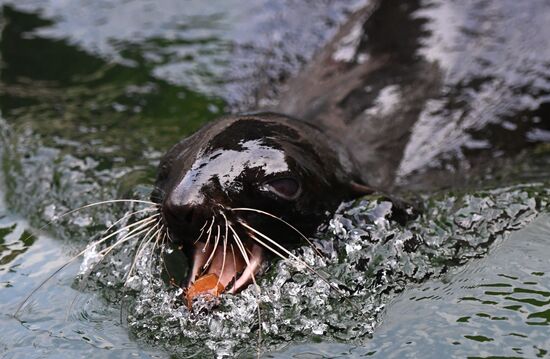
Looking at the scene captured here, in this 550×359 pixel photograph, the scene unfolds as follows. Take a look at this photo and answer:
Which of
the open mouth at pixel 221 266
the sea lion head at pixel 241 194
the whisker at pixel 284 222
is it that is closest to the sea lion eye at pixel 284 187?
the sea lion head at pixel 241 194

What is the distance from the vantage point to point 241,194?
448 cm

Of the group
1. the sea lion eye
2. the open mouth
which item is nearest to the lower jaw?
the open mouth

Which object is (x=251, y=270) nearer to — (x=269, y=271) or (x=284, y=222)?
(x=269, y=271)

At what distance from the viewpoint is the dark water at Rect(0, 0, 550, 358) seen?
14.4 ft

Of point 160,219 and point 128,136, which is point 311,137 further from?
point 128,136

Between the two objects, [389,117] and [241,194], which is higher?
[389,117]

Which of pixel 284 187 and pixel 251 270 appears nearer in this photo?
pixel 251 270

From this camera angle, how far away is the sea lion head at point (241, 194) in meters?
4.37

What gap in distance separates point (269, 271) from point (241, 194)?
398 millimetres

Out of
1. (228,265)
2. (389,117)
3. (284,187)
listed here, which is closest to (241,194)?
(284,187)

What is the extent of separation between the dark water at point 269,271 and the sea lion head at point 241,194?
15cm

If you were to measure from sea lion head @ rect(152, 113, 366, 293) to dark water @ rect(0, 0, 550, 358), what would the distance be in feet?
0.48

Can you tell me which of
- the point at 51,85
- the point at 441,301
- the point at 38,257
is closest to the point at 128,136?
the point at 51,85

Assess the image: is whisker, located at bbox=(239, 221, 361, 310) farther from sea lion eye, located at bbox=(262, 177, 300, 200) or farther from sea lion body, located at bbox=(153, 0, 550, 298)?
sea lion eye, located at bbox=(262, 177, 300, 200)
